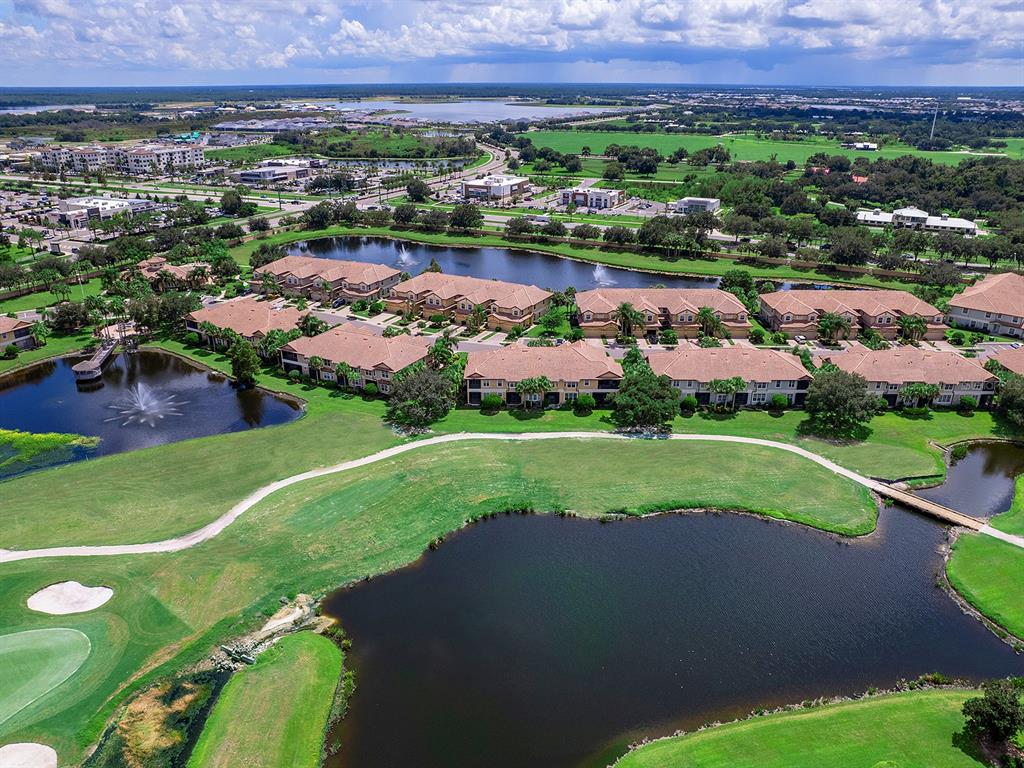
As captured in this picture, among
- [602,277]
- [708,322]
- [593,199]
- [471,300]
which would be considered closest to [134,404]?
[471,300]

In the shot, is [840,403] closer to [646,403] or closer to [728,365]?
[728,365]

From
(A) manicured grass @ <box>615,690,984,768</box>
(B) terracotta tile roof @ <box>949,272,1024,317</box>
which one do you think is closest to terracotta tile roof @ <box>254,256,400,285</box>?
(A) manicured grass @ <box>615,690,984,768</box>

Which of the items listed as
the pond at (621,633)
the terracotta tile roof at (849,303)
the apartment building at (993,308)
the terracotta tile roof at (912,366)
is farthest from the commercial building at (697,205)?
the pond at (621,633)

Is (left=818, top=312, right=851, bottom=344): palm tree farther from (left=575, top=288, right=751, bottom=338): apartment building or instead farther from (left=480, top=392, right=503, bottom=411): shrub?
(left=480, top=392, right=503, bottom=411): shrub

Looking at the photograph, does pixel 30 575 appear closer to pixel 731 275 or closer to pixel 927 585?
pixel 927 585

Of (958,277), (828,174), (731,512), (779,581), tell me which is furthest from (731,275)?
(828,174)

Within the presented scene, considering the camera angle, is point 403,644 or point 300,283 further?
point 300,283
